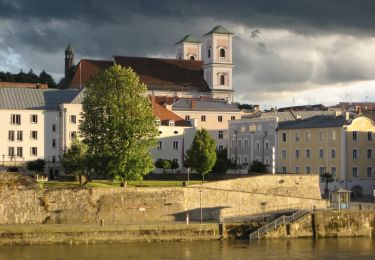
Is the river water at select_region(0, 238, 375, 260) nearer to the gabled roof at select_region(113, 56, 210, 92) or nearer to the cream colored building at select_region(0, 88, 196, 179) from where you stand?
the cream colored building at select_region(0, 88, 196, 179)

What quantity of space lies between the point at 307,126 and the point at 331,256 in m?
42.9

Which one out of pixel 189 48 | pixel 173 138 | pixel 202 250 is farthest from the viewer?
pixel 189 48

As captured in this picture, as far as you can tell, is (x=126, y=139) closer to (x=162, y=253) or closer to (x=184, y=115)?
(x=162, y=253)

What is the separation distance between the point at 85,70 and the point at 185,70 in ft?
64.6

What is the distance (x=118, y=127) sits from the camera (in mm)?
67625

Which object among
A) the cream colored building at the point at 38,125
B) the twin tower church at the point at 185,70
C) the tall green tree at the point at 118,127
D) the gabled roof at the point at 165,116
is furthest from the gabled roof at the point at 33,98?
the twin tower church at the point at 185,70

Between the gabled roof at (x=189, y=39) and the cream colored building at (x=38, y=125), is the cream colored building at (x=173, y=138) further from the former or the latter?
the gabled roof at (x=189, y=39)

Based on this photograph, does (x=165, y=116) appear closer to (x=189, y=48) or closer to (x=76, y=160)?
(x=76, y=160)

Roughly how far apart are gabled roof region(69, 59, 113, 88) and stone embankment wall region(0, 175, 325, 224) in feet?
216

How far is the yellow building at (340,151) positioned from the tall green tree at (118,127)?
29.2 metres

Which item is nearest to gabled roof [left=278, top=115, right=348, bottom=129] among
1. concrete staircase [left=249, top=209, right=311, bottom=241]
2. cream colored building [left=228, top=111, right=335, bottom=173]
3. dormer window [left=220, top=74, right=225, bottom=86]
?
cream colored building [left=228, top=111, right=335, bottom=173]

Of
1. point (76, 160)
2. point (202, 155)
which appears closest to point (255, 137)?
point (202, 155)

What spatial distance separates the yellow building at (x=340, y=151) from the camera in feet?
298

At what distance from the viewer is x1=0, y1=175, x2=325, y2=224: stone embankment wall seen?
6081 cm
